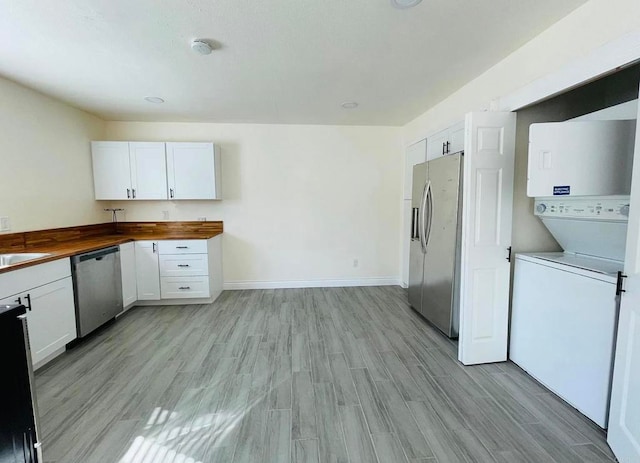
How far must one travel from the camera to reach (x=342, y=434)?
168 centimetres

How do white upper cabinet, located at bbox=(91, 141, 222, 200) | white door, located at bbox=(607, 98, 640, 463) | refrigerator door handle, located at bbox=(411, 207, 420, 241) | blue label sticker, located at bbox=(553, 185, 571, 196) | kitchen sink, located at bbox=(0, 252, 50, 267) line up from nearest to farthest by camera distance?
white door, located at bbox=(607, 98, 640, 463) < blue label sticker, located at bbox=(553, 185, 571, 196) < kitchen sink, located at bbox=(0, 252, 50, 267) < refrigerator door handle, located at bbox=(411, 207, 420, 241) < white upper cabinet, located at bbox=(91, 141, 222, 200)

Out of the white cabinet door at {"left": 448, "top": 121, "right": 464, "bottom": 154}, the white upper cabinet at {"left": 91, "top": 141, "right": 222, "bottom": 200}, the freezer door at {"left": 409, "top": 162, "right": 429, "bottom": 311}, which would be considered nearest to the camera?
the white cabinet door at {"left": 448, "top": 121, "right": 464, "bottom": 154}

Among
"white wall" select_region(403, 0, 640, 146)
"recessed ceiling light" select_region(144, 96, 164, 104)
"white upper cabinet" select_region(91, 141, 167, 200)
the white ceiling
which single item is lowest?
"white upper cabinet" select_region(91, 141, 167, 200)

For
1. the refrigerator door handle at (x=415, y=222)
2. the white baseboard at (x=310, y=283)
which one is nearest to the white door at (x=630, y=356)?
the refrigerator door handle at (x=415, y=222)

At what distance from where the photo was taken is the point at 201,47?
209 cm

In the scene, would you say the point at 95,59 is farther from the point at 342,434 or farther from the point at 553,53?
the point at 553,53

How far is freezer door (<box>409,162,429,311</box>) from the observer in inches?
130

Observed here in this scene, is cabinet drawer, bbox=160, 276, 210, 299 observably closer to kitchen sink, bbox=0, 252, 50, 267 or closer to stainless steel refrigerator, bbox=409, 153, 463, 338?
kitchen sink, bbox=0, 252, 50, 267

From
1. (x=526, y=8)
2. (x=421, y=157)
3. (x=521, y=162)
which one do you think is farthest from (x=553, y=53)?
(x=421, y=157)

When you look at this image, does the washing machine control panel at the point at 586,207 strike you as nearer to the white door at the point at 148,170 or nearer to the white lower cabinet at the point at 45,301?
the white lower cabinet at the point at 45,301

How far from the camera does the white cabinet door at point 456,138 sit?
2862 mm

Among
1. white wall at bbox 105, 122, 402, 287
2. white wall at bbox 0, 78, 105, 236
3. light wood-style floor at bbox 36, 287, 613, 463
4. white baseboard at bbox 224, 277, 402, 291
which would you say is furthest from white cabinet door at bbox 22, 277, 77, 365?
white baseboard at bbox 224, 277, 402, 291

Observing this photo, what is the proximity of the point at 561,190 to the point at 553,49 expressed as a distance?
1026 mm

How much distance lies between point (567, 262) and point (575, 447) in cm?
114
